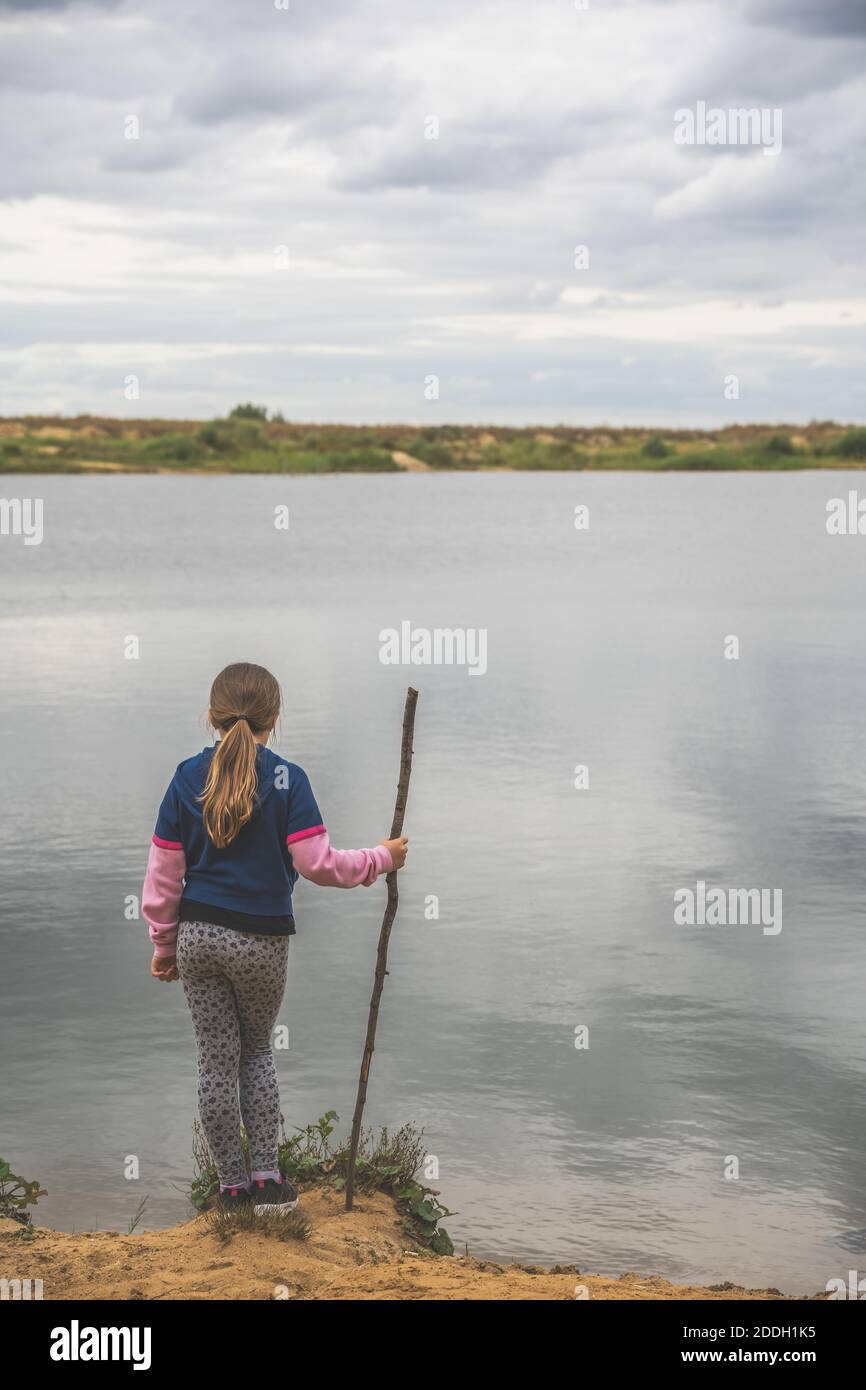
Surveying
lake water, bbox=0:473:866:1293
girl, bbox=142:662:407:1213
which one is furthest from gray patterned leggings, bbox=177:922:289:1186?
lake water, bbox=0:473:866:1293

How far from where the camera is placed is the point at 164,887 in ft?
15.6

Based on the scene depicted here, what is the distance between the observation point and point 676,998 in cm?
790

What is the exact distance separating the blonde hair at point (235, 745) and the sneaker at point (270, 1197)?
109cm

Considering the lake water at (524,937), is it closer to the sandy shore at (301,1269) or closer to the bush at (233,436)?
the sandy shore at (301,1269)

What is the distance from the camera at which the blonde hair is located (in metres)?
4.62

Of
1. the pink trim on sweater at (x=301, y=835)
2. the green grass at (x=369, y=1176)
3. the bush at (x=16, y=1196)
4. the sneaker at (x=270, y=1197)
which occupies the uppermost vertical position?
the pink trim on sweater at (x=301, y=835)

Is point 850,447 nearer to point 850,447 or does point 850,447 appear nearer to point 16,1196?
point 850,447

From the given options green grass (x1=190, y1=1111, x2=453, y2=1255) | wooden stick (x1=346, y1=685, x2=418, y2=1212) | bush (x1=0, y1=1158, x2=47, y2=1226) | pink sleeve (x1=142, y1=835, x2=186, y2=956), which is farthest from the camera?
bush (x1=0, y1=1158, x2=47, y2=1226)

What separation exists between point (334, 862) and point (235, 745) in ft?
1.44

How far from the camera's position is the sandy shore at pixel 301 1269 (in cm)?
446

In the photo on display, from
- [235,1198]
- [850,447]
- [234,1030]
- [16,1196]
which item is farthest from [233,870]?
[850,447]

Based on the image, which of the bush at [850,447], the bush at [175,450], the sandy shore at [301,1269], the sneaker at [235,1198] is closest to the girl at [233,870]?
the sneaker at [235,1198]

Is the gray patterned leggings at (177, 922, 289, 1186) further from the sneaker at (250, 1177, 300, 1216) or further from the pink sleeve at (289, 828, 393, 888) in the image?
the pink sleeve at (289, 828, 393, 888)

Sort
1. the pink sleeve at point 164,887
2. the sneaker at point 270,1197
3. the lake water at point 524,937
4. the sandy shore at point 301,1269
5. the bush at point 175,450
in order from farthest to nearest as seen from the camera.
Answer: the bush at point 175,450
the lake water at point 524,937
the sneaker at point 270,1197
the pink sleeve at point 164,887
the sandy shore at point 301,1269
